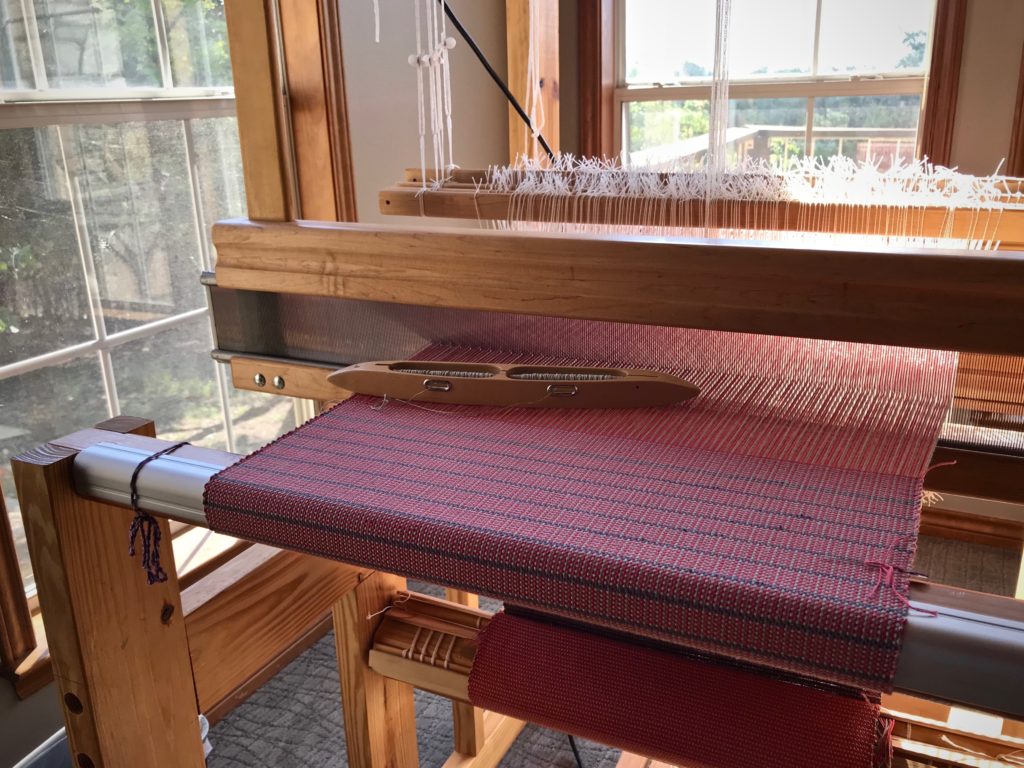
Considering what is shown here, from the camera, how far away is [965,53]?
89.4 inches

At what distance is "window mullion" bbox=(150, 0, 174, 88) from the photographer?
1.61 meters

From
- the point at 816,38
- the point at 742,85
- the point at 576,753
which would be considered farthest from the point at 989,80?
the point at 576,753

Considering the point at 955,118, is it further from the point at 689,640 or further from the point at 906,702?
the point at 689,640

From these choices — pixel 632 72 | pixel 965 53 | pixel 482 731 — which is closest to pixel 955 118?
pixel 965 53

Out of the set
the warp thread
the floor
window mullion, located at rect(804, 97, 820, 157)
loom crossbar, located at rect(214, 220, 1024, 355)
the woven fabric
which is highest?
window mullion, located at rect(804, 97, 820, 157)

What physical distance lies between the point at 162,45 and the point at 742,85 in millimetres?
1700

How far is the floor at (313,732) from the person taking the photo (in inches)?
69.2

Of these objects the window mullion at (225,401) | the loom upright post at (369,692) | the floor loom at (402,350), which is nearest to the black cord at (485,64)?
the floor loom at (402,350)

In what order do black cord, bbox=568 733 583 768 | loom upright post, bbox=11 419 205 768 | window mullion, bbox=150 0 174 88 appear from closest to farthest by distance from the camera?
loom upright post, bbox=11 419 205 768 → window mullion, bbox=150 0 174 88 → black cord, bbox=568 733 583 768

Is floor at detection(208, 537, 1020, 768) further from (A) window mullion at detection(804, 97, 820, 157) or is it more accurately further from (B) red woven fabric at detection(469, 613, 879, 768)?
(A) window mullion at detection(804, 97, 820, 157)

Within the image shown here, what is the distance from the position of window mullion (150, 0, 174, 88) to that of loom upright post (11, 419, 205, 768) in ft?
3.45

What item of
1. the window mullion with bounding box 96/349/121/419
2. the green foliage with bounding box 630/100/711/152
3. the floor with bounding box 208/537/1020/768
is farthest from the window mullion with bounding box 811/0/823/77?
the window mullion with bounding box 96/349/121/419

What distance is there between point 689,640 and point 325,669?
5.53ft

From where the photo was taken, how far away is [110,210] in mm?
1605
